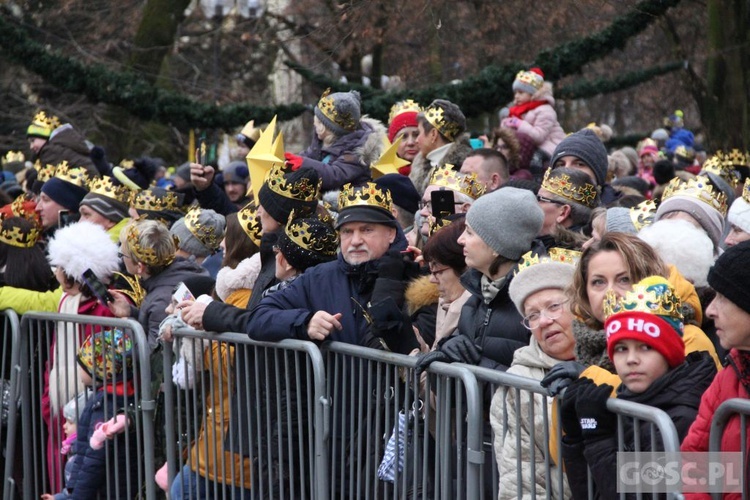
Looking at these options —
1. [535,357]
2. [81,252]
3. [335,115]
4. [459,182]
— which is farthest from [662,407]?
[335,115]

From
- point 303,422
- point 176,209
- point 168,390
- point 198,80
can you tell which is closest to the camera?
point 303,422

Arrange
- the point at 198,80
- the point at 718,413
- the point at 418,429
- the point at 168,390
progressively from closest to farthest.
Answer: the point at 718,413 < the point at 418,429 < the point at 168,390 < the point at 198,80

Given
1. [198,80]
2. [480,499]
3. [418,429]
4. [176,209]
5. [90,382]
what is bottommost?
[480,499]

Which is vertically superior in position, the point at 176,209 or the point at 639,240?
the point at 176,209

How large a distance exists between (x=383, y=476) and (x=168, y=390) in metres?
1.93

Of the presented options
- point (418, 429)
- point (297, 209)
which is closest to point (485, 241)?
point (418, 429)

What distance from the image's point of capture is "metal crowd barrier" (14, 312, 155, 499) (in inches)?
288

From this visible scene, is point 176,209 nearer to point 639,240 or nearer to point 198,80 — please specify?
point 639,240

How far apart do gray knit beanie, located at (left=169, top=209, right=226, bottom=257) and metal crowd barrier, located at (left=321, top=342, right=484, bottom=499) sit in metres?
3.14

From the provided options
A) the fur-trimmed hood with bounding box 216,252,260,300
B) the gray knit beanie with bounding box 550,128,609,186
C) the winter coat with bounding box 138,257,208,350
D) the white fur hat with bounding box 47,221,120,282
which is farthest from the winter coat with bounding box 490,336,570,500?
the white fur hat with bounding box 47,221,120,282

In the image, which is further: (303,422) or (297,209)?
(297,209)

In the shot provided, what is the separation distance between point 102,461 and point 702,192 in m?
3.84

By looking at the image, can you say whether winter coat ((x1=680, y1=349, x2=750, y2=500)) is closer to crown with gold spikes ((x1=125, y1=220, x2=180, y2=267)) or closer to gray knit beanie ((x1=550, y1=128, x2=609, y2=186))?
gray knit beanie ((x1=550, y1=128, x2=609, y2=186))

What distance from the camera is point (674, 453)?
3.78 meters
